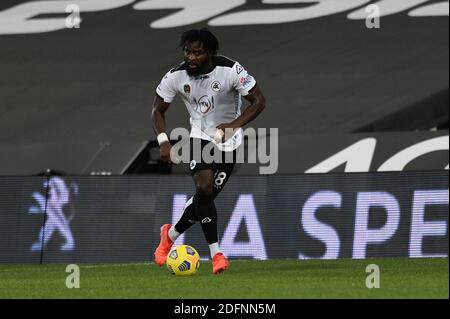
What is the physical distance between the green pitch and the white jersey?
1.22 meters

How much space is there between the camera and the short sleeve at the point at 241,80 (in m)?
10.2

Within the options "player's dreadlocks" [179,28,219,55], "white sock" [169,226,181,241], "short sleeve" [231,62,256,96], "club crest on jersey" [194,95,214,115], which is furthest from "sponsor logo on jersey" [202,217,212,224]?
"player's dreadlocks" [179,28,219,55]

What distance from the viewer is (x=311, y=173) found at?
41.6 feet

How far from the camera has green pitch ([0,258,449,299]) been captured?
797 cm

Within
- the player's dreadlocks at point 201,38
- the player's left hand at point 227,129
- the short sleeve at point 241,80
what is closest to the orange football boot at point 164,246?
the player's left hand at point 227,129

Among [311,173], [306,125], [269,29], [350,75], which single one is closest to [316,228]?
[311,173]

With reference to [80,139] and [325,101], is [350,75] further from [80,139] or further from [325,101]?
[80,139]

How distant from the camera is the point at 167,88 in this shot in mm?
10461

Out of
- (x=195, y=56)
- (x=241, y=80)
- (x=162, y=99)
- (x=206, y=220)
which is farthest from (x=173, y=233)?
(x=195, y=56)

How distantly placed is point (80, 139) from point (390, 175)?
4.56 m

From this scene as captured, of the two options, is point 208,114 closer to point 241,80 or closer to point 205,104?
point 205,104

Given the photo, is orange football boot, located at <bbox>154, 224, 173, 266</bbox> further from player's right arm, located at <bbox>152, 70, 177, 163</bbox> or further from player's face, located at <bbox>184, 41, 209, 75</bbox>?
player's face, located at <bbox>184, 41, 209, 75</bbox>

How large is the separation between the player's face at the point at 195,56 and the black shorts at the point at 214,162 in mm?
631

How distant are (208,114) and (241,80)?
1.44ft
